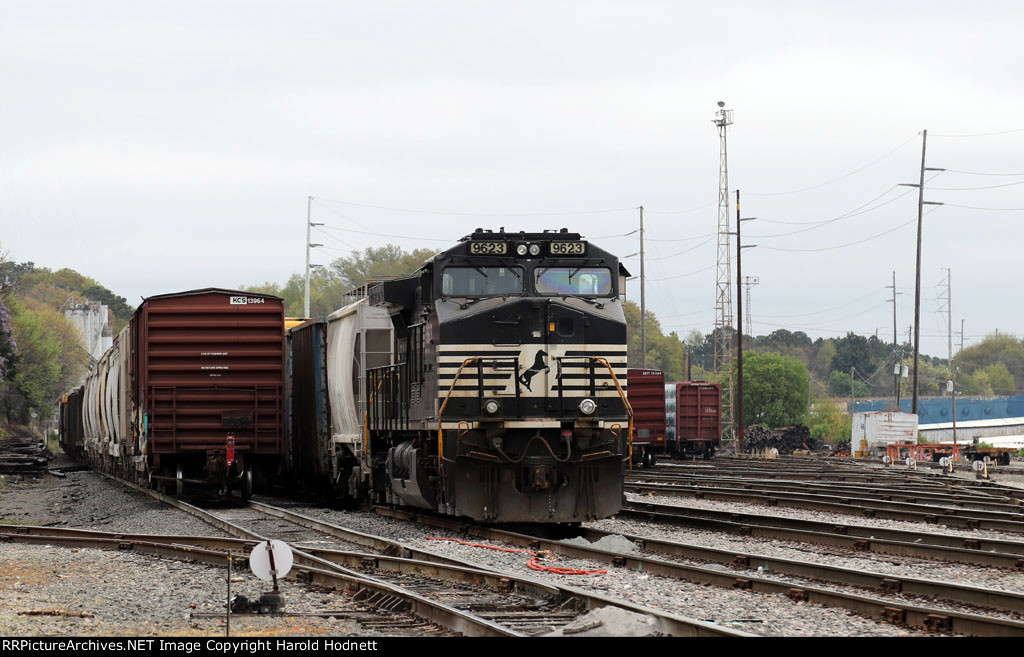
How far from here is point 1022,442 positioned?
2899 inches

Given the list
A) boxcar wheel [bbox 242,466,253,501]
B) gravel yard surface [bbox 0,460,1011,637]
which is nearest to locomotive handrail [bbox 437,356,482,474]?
gravel yard surface [bbox 0,460,1011,637]

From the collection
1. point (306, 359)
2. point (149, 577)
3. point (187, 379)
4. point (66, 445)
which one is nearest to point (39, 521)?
point (187, 379)

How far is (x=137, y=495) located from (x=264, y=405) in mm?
5620

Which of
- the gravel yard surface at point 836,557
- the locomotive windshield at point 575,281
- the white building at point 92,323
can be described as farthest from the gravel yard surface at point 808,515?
the white building at point 92,323

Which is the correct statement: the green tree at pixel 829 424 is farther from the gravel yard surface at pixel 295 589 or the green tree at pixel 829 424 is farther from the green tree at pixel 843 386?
the gravel yard surface at pixel 295 589

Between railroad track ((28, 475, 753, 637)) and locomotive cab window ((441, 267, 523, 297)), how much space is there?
3.40m

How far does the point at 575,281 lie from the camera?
52.3 ft

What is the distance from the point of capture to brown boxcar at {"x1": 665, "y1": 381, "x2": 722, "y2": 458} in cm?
4681

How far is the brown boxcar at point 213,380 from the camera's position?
2230 cm

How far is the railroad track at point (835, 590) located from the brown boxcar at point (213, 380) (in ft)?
29.9

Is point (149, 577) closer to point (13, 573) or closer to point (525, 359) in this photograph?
point (13, 573)

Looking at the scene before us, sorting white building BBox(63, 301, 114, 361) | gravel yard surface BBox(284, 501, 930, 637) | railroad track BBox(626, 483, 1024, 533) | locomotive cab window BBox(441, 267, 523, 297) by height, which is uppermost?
white building BBox(63, 301, 114, 361)

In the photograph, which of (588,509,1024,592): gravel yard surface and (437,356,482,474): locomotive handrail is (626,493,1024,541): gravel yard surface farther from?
(437,356,482,474): locomotive handrail

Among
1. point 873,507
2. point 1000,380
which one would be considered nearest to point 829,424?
point 1000,380
